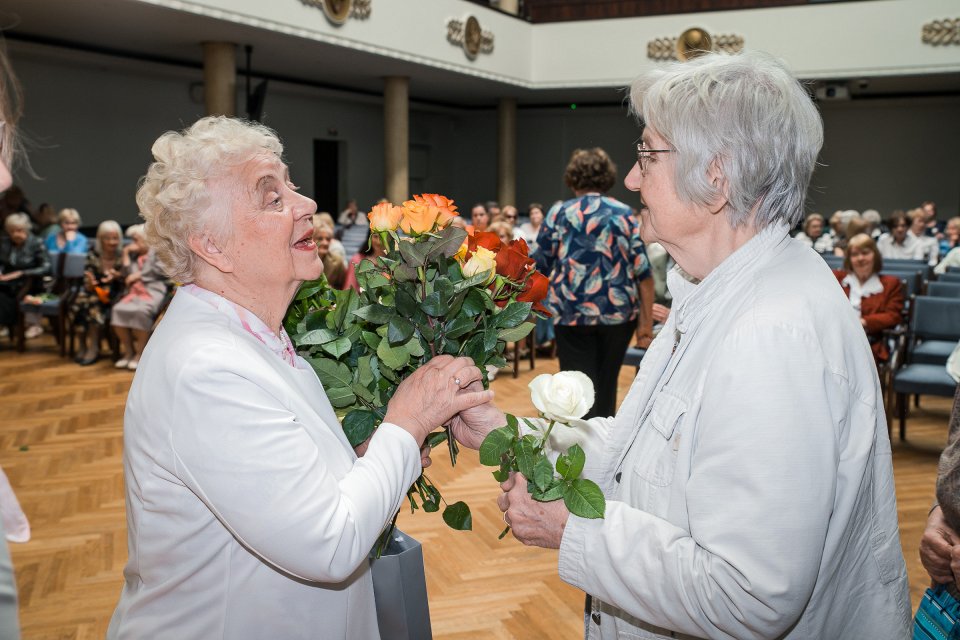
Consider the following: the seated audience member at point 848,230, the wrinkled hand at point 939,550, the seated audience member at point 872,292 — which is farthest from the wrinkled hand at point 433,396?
the seated audience member at point 848,230

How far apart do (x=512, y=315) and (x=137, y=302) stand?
652cm

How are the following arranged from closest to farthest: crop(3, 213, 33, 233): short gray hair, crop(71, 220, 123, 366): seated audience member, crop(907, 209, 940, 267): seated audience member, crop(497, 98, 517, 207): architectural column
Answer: crop(71, 220, 123, 366): seated audience member → crop(3, 213, 33, 233): short gray hair → crop(907, 209, 940, 267): seated audience member → crop(497, 98, 517, 207): architectural column

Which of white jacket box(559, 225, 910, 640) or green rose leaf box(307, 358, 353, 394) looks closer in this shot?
white jacket box(559, 225, 910, 640)

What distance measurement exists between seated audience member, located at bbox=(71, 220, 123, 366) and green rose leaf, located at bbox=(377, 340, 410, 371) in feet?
22.6

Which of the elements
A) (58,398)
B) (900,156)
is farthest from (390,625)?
(900,156)

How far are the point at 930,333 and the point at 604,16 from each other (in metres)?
10.0

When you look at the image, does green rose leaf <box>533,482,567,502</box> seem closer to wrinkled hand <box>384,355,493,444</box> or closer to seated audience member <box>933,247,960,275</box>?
wrinkled hand <box>384,355,493,444</box>

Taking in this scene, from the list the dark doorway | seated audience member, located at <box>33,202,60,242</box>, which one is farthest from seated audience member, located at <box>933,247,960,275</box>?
the dark doorway

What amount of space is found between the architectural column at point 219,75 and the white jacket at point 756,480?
9.60 meters

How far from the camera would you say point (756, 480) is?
1.12 metres

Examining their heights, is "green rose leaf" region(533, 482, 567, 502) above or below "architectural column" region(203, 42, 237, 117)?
below

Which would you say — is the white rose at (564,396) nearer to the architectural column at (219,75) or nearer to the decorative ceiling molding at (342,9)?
the decorative ceiling molding at (342,9)

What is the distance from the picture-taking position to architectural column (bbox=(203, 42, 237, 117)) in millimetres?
9984

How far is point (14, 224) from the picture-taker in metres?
8.10
